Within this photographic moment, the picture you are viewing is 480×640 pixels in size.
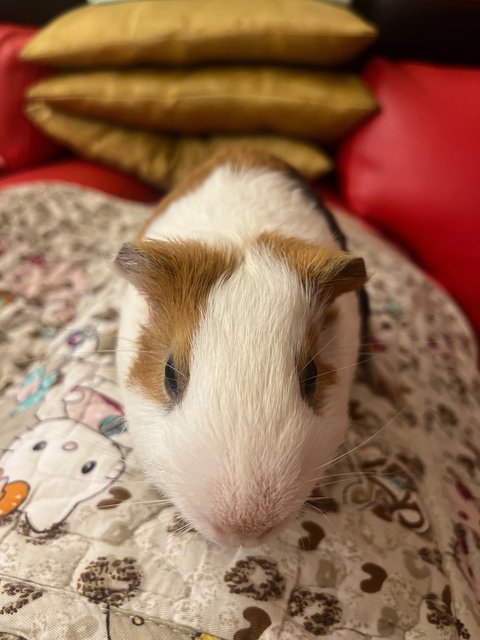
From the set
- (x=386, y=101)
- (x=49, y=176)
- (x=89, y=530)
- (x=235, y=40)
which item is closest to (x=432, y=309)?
(x=386, y=101)

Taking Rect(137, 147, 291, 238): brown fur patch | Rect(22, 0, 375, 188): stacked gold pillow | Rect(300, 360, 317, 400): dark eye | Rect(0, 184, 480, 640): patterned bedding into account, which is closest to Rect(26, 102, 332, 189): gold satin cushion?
Rect(22, 0, 375, 188): stacked gold pillow

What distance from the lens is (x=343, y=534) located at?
2.80ft

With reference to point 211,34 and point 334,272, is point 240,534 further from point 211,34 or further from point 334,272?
point 211,34

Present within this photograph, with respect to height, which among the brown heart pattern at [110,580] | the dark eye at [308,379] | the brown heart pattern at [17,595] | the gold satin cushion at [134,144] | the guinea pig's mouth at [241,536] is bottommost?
the brown heart pattern at [17,595]

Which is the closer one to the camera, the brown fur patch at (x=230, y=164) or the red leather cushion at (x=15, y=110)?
the brown fur patch at (x=230, y=164)

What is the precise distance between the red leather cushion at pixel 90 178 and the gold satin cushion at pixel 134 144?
0.15ft

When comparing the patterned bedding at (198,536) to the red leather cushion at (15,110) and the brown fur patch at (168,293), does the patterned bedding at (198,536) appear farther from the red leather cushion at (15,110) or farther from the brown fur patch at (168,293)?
the red leather cushion at (15,110)

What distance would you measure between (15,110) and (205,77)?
0.64 meters

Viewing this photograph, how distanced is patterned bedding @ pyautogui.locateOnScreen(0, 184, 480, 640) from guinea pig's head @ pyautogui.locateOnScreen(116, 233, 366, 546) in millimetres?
113

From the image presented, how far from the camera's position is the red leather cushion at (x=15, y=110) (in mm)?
1868

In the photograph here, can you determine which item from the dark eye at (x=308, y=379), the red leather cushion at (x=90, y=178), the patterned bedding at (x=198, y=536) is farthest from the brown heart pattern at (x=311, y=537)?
the red leather cushion at (x=90, y=178)

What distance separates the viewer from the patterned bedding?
73cm

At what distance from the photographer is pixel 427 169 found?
1.58 meters

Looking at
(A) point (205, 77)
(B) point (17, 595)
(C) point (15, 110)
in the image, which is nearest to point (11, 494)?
(B) point (17, 595)
